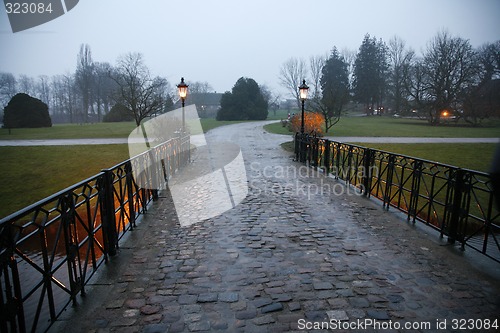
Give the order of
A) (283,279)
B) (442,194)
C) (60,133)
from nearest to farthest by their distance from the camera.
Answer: (283,279)
(442,194)
(60,133)

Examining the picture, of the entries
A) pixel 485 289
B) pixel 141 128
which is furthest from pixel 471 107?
pixel 485 289

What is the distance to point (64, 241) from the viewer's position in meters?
4.46

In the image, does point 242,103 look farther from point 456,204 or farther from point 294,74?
point 456,204

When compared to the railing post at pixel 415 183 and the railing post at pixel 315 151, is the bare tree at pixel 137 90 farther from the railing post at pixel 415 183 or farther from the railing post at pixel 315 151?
the railing post at pixel 415 183

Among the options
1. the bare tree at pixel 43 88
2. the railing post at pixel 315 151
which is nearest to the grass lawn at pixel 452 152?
the railing post at pixel 315 151

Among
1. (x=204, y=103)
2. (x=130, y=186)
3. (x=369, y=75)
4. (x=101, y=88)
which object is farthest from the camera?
(x=204, y=103)

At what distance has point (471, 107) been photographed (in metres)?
40.8

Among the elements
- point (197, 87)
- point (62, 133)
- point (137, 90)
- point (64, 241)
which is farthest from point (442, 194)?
point (197, 87)

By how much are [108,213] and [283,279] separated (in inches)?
108

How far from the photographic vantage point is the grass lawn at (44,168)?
35.2ft

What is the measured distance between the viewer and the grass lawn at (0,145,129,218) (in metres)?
10.7

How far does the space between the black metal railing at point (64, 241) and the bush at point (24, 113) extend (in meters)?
37.6

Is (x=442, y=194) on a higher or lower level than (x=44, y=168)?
lower

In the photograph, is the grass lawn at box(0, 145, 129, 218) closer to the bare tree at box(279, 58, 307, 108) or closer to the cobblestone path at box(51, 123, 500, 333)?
the cobblestone path at box(51, 123, 500, 333)
